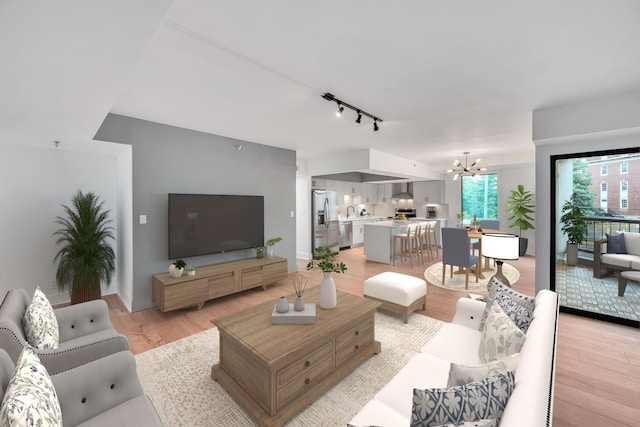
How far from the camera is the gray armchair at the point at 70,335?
141cm

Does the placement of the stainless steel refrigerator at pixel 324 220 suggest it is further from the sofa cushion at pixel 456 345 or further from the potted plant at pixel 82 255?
the sofa cushion at pixel 456 345

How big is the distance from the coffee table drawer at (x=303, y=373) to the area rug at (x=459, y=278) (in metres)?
3.27

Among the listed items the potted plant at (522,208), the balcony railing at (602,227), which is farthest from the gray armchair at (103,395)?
the potted plant at (522,208)

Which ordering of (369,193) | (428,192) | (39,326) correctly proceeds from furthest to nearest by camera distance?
(369,193) < (428,192) < (39,326)

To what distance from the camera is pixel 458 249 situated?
461 cm

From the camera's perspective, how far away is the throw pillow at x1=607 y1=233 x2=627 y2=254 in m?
3.27

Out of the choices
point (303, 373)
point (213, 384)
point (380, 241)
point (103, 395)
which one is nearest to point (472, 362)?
point (303, 373)

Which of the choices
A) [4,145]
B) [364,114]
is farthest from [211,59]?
[4,145]

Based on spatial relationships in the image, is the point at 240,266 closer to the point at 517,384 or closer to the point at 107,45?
the point at 107,45

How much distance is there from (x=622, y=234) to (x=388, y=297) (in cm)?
292

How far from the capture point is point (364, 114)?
343cm

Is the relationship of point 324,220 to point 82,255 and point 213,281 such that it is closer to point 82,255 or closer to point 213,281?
point 213,281

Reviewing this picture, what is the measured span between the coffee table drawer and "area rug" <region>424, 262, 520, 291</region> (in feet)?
10.7

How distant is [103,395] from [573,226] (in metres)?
5.03
